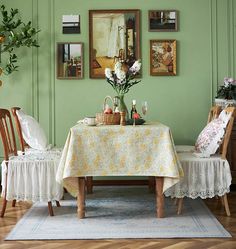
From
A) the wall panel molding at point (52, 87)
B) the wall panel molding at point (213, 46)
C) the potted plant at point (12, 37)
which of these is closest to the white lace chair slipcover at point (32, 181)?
the wall panel molding at point (52, 87)

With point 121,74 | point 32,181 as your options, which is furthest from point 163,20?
point 32,181

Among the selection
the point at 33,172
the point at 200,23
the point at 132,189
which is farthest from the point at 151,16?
the point at 33,172

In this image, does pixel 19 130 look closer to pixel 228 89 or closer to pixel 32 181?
pixel 32 181

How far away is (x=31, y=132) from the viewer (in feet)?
14.7

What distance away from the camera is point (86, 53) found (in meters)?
5.46

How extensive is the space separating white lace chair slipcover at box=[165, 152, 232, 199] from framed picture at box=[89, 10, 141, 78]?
182cm

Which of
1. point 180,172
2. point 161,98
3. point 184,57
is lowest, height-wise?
point 180,172

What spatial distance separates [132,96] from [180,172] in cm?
183

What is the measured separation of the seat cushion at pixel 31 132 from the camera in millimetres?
4457

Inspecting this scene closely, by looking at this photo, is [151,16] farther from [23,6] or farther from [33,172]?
[33,172]

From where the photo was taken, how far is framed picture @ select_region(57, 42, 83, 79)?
5.43 meters

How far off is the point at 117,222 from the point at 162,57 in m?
2.37

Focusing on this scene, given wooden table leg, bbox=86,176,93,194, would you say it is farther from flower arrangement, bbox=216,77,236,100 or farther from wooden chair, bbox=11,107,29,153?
flower arrangement, bbox=216,77,236,100

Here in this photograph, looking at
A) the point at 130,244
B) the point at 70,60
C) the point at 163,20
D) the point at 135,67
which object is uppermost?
the point at 163,20
